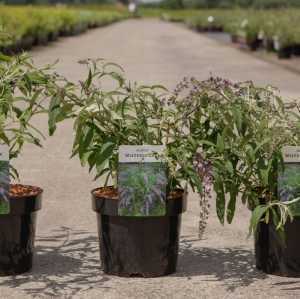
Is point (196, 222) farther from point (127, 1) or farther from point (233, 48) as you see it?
point (127, 1)

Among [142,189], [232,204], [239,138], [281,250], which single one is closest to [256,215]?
[232,204]

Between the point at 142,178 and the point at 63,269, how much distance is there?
712 millimetres

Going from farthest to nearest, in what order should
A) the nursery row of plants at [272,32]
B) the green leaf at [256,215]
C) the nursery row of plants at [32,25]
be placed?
the nursery row of plants at [32,25] → the nursery row of plants at [272,32] → the green leaf at [256,215]

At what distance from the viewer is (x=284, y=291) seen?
470cm

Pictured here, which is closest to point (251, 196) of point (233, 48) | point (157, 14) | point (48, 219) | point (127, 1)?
point (48, 219)

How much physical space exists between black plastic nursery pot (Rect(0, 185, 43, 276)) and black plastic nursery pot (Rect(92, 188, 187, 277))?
0.32 metres

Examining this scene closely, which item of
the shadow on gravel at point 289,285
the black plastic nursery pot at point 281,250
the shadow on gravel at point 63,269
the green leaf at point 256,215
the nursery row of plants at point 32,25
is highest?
the nursery row of plants at point 32,25

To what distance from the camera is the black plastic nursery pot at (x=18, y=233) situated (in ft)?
15.9

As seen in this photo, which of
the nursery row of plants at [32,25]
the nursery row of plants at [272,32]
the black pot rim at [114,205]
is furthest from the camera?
the nursery row of plants at [32,25]

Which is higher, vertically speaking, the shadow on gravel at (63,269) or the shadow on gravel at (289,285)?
the shadow on gravel at (63,269)

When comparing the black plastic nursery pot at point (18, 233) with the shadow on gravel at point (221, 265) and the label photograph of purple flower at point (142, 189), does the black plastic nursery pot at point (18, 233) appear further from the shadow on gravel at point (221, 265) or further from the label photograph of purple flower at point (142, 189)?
the shadow on gravel at point (221, 265)

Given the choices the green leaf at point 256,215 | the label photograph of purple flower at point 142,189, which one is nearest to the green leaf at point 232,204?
the green leaf at point 256,215

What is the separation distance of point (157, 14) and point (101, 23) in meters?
73.5

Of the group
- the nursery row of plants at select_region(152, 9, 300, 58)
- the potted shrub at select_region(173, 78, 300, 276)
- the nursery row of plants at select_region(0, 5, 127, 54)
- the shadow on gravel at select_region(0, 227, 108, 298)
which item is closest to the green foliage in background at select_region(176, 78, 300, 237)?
the potted shrub at select_region(173, 78, 300, 276)
